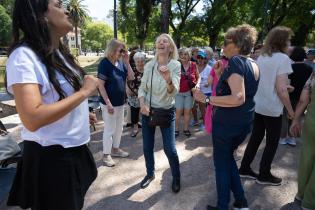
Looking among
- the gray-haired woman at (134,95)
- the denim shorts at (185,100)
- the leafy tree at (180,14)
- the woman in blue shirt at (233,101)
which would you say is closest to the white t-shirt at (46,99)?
the woman in blue shirt at (233,101)

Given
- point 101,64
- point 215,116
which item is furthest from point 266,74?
point 101,64

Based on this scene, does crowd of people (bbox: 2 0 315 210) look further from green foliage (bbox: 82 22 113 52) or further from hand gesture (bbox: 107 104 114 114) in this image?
green foliage (bbox: 82 22 113 52)

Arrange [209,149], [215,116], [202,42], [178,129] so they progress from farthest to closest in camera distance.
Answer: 1. [202,42]
2. [178,129]
3. [209,149]
4. [215,116]

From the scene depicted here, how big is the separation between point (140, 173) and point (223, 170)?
5.00 feet

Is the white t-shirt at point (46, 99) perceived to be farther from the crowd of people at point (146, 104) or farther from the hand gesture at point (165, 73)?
the hand gesture at point (165, 73)

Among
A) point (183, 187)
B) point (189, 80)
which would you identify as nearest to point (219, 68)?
point (183, 187)

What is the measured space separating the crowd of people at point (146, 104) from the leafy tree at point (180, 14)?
2069 cm

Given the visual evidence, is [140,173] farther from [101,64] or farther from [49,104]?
[49,104]

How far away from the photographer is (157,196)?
11.4 ft

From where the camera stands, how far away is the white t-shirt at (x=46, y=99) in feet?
4.64

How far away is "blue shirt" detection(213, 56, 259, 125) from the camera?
2.64m

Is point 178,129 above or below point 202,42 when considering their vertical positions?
below

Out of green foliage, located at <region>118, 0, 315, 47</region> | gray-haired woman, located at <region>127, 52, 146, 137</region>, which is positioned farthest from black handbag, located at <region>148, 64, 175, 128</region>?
green foliage, located at <region>118, 0, 315, 47</region>

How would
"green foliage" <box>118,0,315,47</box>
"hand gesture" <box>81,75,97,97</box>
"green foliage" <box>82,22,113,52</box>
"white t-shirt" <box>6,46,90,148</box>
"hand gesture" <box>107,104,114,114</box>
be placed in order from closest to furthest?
1. "white t-shirt" <box>6,46,90,148</box>
2. "hand gesture" <box>81,75,97,97</box>
3. "hand gesture" <box>107,104,114,114</box>
4. "green foliage" <box>118,0,315,47</box>
5. "green foliage" <box>82,22,113,52</box>
